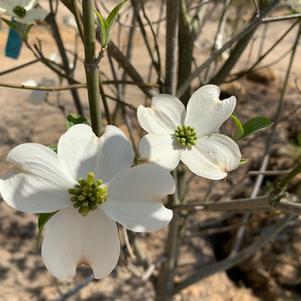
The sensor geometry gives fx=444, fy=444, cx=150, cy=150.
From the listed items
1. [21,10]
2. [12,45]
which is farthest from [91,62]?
[12,45]

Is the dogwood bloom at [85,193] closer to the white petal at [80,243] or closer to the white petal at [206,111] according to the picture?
the white petal at [80,243]

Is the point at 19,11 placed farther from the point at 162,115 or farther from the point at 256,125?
the point at 256,125

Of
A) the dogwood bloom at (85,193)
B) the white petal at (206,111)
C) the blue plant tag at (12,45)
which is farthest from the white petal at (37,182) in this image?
the blue plant tag at (12,45)

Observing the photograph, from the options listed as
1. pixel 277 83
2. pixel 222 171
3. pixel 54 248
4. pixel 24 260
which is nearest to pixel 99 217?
pixel 54 248

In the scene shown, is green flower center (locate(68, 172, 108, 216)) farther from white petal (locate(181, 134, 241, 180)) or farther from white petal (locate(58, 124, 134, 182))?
white petal (locate(181, 134, 241, 180))

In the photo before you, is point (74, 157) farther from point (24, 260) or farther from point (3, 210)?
point (3, 210)
